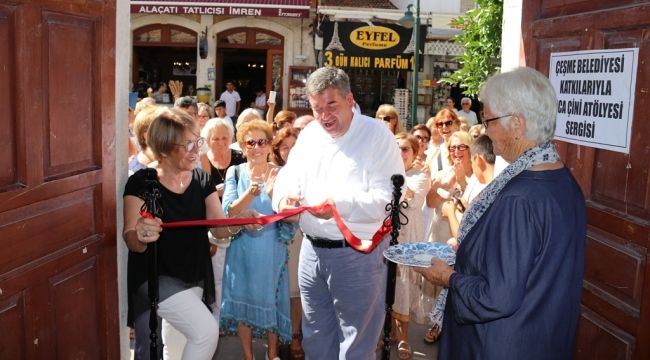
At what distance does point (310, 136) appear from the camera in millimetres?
4402

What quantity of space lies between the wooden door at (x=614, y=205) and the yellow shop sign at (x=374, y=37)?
1606 cm

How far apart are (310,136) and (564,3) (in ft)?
5.99

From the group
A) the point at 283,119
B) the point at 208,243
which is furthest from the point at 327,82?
the point at 283,119

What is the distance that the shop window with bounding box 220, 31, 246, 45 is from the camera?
21531 millimetres

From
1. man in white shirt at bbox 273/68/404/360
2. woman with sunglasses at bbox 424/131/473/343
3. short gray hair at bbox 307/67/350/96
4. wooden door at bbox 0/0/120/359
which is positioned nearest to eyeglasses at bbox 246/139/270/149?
man in white shirt at bbox 273/68/404/360

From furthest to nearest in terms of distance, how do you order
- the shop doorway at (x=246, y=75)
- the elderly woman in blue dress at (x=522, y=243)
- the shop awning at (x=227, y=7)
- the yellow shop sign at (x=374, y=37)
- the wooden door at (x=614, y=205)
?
the shop doorway at (x=246, y=75), the yellow shop sign at (x=374, y=37), the shop awning at (x=227, y=7), the wooden door at (x=614, y=205), the elderly woman in blue dress at (x=522, y=243)

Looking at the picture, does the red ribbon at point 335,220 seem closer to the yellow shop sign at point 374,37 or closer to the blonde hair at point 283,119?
the blonde hair at point 283,119

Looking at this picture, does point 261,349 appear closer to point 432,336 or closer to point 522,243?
point 432,336

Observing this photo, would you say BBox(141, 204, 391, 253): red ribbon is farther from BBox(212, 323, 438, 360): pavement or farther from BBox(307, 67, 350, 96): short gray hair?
BBox(212, 323, 438, 360): pavement

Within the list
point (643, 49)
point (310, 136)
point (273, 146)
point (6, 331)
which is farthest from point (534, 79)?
point (273, 146)

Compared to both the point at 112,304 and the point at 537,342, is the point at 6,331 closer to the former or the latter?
the point at 112,304

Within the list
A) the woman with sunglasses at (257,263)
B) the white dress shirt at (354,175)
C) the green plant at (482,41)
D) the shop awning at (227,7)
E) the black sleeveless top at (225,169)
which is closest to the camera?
the white dress shirt at (354,175)

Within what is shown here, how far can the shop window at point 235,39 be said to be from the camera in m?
21.5

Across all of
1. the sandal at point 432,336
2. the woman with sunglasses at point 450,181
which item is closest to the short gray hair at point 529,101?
the woman with sunglasses at point 450,181
